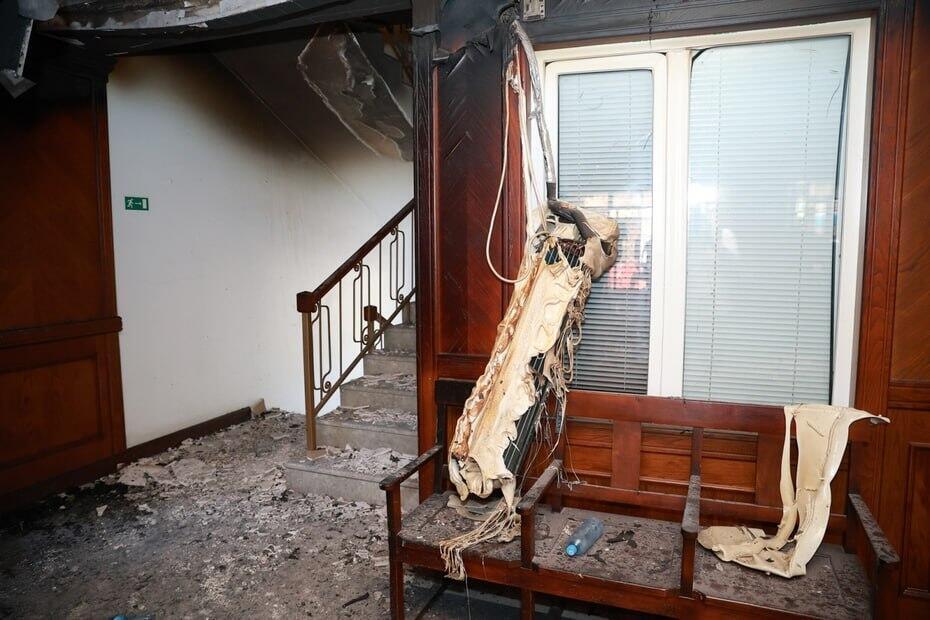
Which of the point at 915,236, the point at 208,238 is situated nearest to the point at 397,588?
the point at 915,236

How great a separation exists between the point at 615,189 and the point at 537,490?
1.20m

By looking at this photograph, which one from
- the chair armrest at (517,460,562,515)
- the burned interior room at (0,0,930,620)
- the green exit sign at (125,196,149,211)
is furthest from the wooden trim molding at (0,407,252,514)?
the chair armrest at (517,460,562,515)

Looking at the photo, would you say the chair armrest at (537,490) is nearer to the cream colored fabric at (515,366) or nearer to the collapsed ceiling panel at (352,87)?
the cream colored fabric at (515,366)

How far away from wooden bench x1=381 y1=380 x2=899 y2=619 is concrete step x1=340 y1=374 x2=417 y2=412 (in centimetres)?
129

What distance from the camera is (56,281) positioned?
3.29 metres

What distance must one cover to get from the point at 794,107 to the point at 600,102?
0.69m

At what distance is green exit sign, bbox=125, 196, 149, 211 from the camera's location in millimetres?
3695

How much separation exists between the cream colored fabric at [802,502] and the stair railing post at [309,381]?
2.23 m

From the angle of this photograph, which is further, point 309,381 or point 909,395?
point 309,381

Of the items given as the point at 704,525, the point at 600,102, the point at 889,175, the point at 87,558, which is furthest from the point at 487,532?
the point at 87,558

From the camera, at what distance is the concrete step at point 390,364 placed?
4094mm

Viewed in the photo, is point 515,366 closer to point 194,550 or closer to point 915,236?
point 915,236

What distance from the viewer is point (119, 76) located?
3627mm

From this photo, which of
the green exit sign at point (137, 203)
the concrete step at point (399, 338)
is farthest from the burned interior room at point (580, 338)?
the concrete step at point (399, 338)
